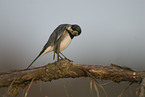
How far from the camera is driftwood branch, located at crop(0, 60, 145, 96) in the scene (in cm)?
67

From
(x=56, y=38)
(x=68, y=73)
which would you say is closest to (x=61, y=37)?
(x=56, y=38)

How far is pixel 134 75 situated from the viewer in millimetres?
655

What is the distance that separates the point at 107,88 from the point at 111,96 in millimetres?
62

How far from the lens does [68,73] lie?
71 centimetres

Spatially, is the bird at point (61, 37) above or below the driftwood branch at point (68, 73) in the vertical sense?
above

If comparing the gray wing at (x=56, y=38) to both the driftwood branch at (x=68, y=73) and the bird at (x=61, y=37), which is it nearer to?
the bird at (x=61, y=37)

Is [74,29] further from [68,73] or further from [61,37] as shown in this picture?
[68,73]

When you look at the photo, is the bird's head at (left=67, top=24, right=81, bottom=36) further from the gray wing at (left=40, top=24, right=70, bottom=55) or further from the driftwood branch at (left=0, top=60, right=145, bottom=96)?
the driftwood branch at (left=0, top=60, right=145, bottom=96)

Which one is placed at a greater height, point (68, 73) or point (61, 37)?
point (61, 37)

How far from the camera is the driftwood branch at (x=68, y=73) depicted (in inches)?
26.2

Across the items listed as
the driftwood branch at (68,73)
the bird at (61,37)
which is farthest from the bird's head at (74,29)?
the driftwood branch at (68,73)

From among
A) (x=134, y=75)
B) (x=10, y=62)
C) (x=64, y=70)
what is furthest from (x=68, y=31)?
(x=10, y=62)

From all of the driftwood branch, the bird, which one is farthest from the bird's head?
the driftwood branch

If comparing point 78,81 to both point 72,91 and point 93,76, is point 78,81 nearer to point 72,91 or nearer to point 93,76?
point 72,91
